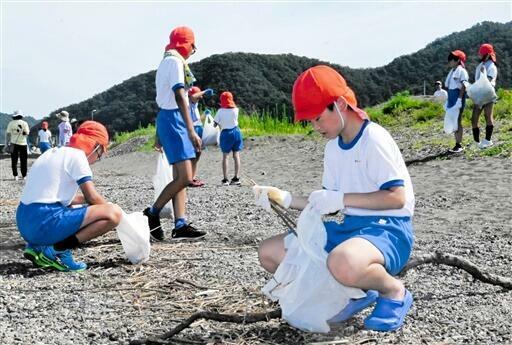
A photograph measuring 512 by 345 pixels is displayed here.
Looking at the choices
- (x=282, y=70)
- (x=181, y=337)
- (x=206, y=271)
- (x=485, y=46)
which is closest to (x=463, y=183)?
(x=485, y=46)

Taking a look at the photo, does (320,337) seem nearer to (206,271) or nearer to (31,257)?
(206,271)

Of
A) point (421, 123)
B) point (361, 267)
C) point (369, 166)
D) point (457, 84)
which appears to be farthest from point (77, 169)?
point (421, 123)

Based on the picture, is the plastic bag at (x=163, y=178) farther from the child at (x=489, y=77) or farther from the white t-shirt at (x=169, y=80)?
the child at (x=489, y=77)

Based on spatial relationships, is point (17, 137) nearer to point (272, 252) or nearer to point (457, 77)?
point (457, 77)

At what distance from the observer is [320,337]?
2.92m

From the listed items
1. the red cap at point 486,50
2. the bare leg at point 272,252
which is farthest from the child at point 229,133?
the bare leg at point 272,252

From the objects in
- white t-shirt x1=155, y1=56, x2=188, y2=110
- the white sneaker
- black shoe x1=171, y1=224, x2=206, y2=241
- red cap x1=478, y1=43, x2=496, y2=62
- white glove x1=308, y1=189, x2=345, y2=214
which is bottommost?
the white sneaker

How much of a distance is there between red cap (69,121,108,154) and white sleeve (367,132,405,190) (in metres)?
2.30

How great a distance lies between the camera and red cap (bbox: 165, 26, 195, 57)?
213 inches

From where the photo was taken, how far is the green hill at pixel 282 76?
28.8 m

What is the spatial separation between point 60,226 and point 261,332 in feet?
6.05

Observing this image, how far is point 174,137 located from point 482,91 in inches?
249

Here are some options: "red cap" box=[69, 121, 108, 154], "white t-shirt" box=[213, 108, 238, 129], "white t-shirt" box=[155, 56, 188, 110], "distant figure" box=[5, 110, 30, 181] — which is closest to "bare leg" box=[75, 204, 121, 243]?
"red cap" box=[69, 121, 108, 154]

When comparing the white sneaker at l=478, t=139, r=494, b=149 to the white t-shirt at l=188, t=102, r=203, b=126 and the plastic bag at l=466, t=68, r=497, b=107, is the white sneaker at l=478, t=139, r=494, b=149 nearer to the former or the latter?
the plastic bag at l=466, t=68, r=497, b=107
